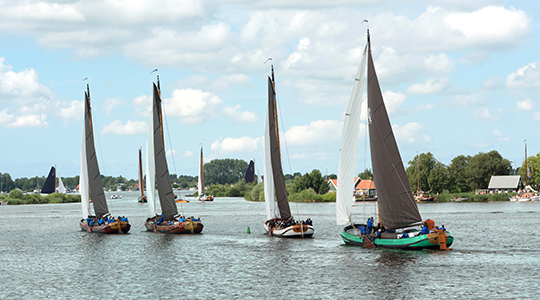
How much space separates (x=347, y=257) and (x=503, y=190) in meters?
133

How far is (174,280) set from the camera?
36.6 m

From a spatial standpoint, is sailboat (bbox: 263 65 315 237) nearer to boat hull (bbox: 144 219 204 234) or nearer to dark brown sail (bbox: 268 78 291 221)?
dark brown sail (bbox: 268 78 291 221)

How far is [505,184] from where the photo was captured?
16338 cm

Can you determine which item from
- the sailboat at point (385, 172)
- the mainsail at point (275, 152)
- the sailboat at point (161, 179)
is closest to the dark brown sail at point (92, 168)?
the sailboat at point (161, 179)

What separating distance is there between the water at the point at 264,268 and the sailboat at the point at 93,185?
4.76m

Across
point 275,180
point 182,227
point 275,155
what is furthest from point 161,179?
point 275,155

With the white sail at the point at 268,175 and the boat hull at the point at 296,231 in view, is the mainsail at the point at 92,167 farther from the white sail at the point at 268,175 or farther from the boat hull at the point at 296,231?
the boat hull at the point at 296,231

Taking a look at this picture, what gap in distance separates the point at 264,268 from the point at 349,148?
1100cm

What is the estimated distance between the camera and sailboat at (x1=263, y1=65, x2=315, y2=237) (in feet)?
184

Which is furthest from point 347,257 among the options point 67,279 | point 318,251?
point 67,279

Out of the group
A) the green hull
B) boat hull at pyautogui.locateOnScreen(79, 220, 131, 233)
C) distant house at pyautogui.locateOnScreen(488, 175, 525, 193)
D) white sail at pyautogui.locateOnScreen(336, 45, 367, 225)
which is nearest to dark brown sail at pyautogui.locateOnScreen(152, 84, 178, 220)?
boat hull at pyautogui.locateOnScreen(79, 220, 131, 233)

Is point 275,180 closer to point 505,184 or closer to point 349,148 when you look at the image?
point 349,148

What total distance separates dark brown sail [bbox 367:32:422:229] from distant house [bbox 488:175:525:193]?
129 m

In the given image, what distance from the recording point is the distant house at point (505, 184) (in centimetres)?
16238
